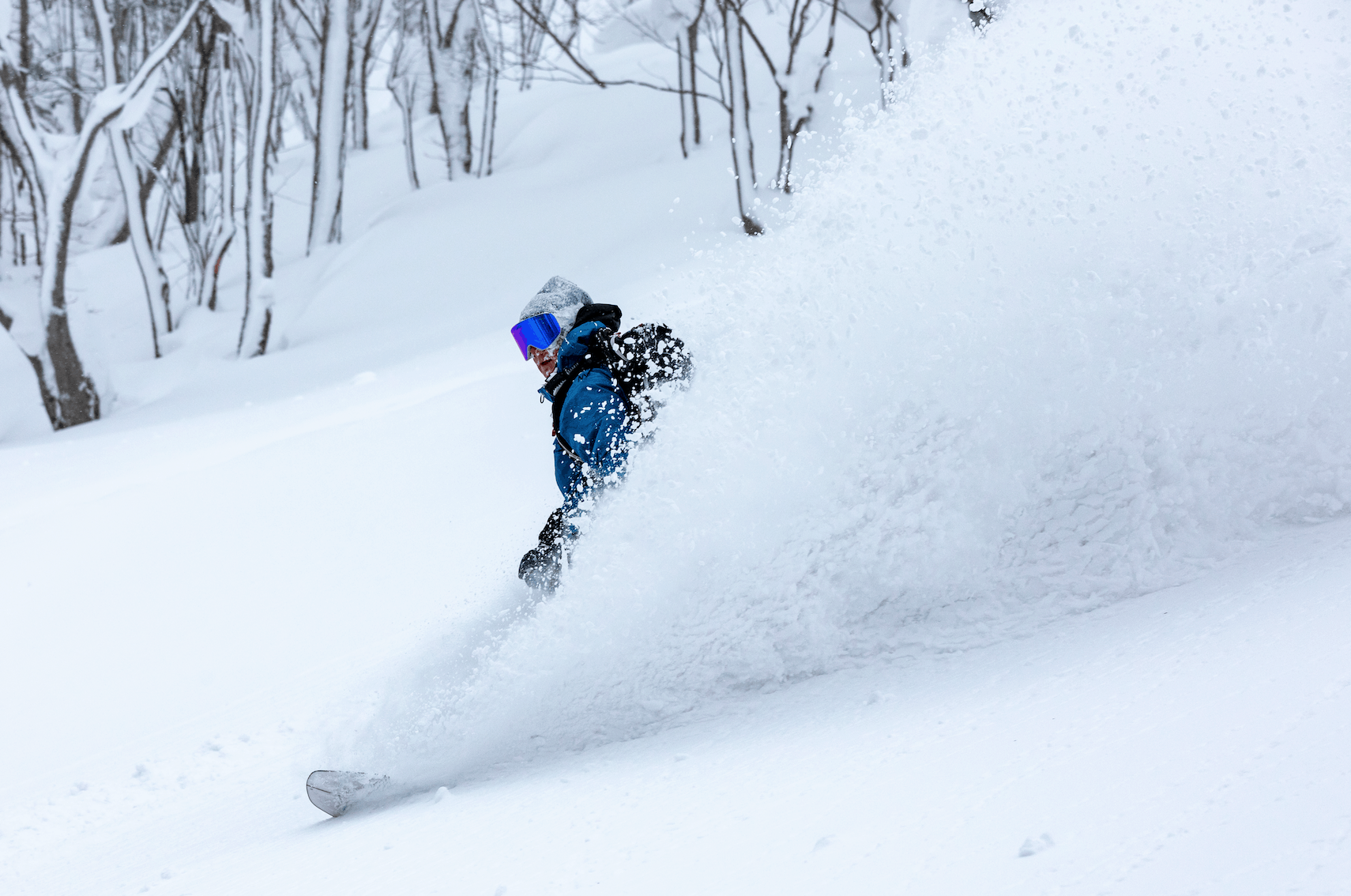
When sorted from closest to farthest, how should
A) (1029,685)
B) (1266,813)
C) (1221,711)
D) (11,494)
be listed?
(1266,813)
(1221,711)
(1029,685)
(11,494)

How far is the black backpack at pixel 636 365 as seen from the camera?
119 inches

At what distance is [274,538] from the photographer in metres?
5.27

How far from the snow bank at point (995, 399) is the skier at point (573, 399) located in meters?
0.12

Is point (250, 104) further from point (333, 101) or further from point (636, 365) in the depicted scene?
point (636, 365)

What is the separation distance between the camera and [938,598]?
2.67 meters

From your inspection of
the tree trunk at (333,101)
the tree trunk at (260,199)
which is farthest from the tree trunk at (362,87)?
the tree trunk at (260,199)

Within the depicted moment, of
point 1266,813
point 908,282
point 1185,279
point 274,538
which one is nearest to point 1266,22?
point 1185,279

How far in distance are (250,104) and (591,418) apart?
36.9ft

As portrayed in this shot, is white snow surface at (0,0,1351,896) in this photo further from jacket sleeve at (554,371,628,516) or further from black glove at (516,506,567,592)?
A: black glove at (516,506,567,592)

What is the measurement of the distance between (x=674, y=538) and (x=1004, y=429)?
3.13 ft

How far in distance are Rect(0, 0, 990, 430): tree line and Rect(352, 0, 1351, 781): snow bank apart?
3.05ft

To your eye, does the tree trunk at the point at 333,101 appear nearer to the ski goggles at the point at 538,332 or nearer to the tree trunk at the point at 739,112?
the tree trunk at the point at 739,112

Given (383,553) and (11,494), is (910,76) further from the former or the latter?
(11,494)

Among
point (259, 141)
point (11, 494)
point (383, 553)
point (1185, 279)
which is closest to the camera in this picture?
point (1185, 279)
